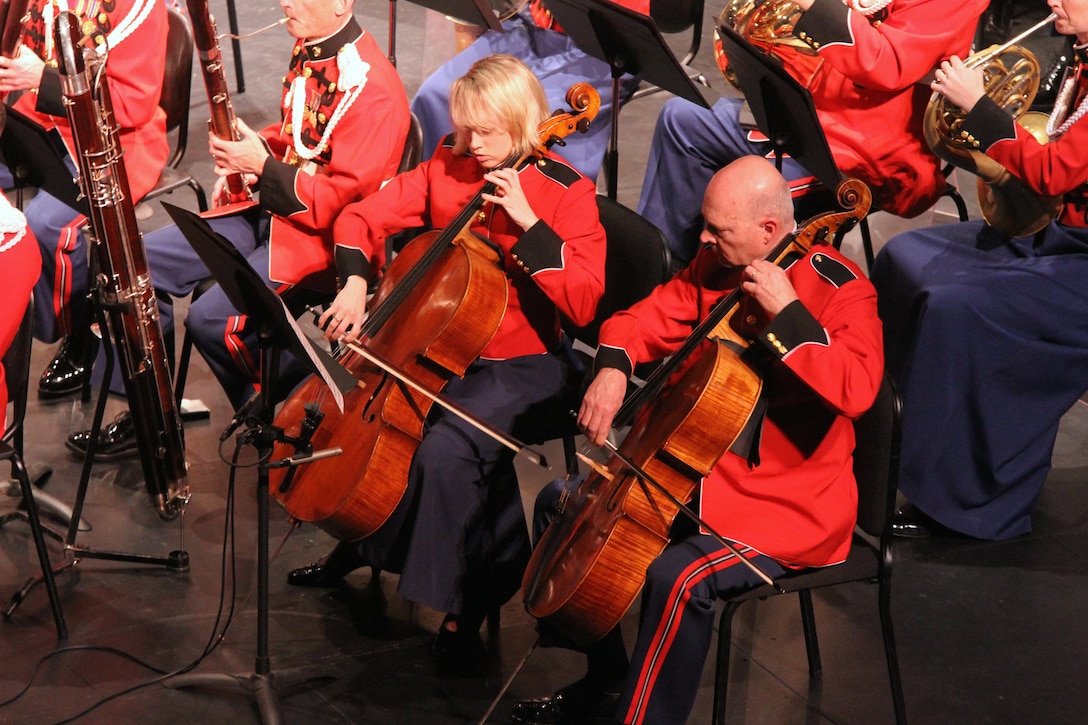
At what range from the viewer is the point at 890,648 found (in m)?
2.72

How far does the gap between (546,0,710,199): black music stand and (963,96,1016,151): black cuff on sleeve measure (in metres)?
0.78

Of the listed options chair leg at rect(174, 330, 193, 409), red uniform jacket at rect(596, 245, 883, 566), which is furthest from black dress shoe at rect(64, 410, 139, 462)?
red uniform jacket at rect(596, 245, 883, 566)

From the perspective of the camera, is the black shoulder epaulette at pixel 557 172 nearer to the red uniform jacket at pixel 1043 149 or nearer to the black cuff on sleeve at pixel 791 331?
the black cuff on sleeve at pixel 791 331

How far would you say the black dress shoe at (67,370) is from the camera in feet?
13.8

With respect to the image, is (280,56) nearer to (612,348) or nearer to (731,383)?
(612,348)

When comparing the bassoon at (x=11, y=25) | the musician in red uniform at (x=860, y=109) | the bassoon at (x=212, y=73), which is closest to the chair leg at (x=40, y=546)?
the bassoon at (x=212, y=73)

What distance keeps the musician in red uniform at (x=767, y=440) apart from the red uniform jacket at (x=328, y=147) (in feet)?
3.87

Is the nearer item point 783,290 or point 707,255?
point 783,290

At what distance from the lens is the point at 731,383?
2555 mm

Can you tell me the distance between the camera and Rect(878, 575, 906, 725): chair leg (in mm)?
2709

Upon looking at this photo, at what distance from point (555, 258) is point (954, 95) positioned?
132 centimetres

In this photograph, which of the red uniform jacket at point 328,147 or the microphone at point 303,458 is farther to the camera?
the red uniform jacket at point 328,147

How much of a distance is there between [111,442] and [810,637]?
2.27 metres

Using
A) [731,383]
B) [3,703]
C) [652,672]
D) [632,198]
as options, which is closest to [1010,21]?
[632,198]
